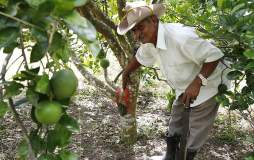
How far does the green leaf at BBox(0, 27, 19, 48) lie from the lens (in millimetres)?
923

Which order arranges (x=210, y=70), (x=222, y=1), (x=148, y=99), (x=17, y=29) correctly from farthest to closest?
(x=148, y=99)
(x=210, y=70)
(x=222, y=1)
(x=17, y=29)

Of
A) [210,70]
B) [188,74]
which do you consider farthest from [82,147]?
[210,70]

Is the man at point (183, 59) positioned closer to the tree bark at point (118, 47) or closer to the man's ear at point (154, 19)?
the man's ear at point (154, 19)

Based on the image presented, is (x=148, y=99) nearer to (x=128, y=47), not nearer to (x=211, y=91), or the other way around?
(x=128, y=47)

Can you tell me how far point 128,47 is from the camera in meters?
3.41

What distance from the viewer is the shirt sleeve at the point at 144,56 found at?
2.98m

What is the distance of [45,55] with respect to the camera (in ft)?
3.34

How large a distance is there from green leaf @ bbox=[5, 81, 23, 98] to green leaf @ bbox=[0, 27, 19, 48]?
18cm

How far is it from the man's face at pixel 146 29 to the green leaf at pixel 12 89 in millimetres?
1529

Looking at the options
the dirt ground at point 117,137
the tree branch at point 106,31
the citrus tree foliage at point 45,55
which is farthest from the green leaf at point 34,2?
the dirt ground at point 117,137

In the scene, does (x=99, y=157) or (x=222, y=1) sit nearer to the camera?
(x=222, y=1)

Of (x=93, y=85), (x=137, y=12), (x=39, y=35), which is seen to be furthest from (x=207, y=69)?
(x=39, y=35)

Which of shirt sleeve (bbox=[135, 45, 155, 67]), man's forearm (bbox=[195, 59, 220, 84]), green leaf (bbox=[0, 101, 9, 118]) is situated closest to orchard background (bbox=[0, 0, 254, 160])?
green leaf (bbox=[0, 101, 9, 118])

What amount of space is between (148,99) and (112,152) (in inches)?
56.7
